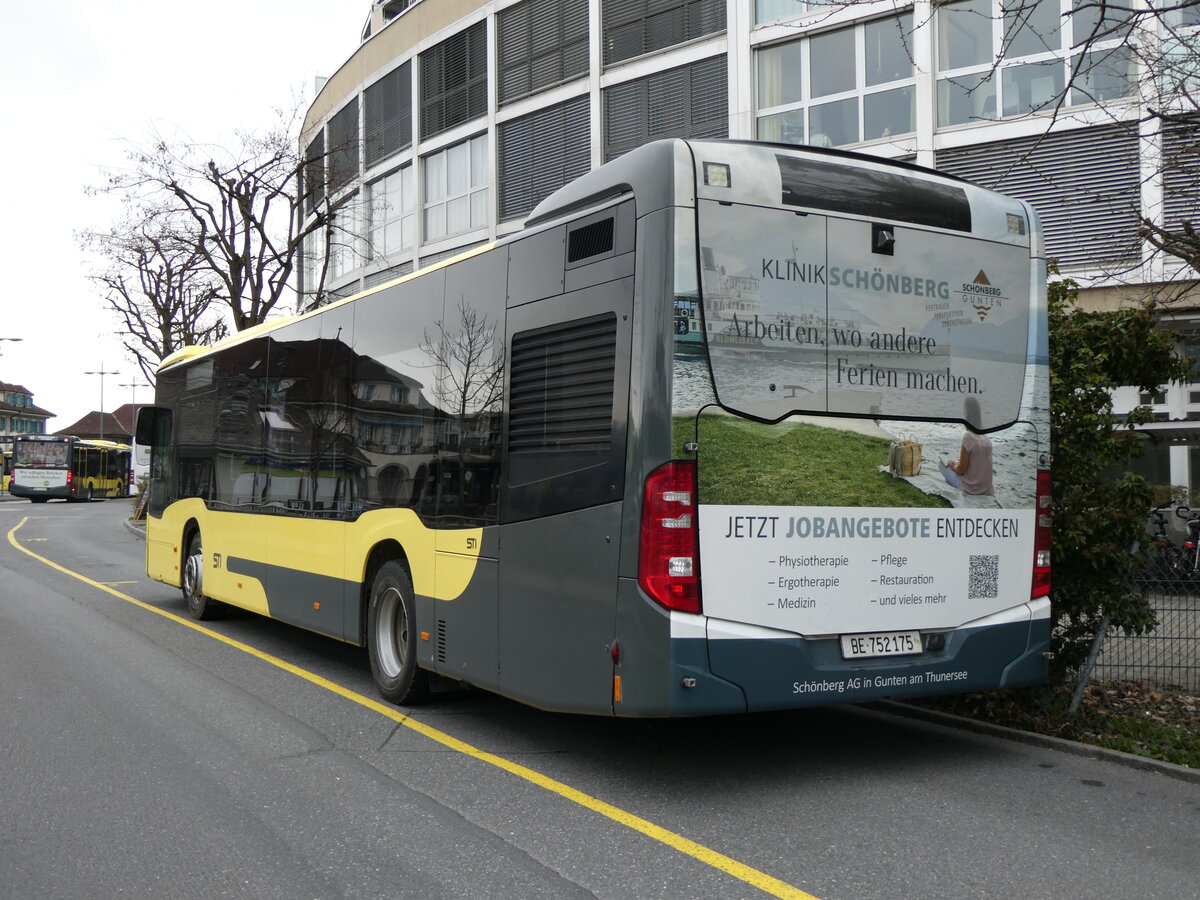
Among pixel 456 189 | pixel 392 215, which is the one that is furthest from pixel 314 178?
pixel 456 189

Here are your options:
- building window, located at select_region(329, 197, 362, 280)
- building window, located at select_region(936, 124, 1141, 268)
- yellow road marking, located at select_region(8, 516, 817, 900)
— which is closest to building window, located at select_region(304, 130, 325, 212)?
building window, located at select_region(329, 197, 362, 280)

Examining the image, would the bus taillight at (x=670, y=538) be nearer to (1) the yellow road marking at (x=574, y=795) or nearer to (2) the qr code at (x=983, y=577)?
(1) the yellow road marking at (x=574, y=795)

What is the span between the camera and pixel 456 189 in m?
27.8

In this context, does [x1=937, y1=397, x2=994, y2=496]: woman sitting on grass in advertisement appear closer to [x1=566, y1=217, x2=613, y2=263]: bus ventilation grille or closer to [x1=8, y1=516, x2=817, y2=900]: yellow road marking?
[x1=566, y1=217, x2=613, y2=263]: bus ventilation grille

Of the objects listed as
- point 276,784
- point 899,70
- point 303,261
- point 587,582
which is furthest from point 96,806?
point 303,261

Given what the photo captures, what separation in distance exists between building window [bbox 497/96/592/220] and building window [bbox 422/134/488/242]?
0.99m

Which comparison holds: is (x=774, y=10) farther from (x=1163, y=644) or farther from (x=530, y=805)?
(x=530, y=805)

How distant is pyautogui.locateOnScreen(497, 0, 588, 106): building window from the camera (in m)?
24.2

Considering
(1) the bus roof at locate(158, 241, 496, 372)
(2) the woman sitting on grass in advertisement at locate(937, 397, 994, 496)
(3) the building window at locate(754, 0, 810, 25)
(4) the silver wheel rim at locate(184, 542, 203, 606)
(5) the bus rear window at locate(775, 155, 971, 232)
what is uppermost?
(3) the building window at locate(754, 0, 810, 25)

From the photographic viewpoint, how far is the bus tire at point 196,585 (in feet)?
40.9

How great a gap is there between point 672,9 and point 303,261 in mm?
19505

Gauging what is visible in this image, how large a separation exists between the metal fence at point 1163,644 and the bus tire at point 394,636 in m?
4.45

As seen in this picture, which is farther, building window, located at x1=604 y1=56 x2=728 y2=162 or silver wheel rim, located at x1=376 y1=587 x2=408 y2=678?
building window, located at x1=604 y1=56 x2=728 y2=162

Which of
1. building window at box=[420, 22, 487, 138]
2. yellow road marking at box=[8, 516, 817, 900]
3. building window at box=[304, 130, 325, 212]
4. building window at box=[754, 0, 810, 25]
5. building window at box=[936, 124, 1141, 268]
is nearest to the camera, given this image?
yellow road marking at box=[8, 516, 817, 900]
